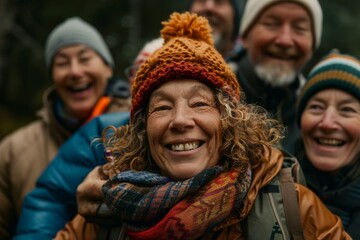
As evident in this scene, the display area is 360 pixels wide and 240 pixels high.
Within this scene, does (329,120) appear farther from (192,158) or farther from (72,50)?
(72,50)

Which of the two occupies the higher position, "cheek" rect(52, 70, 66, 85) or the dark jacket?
"cheek" rect(52, 70, 66, 85)

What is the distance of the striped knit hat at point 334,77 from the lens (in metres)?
3.80

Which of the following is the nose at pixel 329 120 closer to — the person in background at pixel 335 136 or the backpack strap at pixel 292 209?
the person in background at pixel 335 136

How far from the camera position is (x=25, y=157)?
5023 mm

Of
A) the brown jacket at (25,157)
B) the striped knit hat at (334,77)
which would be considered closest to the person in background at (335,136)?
the striped knit hat at (334,77)

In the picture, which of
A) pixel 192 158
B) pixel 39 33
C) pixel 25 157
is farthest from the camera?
pixel 39 33

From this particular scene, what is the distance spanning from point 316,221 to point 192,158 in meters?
0.76

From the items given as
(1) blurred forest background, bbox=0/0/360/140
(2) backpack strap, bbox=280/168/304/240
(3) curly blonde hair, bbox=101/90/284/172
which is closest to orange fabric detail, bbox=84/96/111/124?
(3) curly blonde hair, bbox=101/90/284/172

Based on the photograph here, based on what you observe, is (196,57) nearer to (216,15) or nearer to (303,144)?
(303,144)

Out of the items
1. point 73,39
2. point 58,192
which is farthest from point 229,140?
point 73,39

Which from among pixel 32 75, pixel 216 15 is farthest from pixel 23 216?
pixel 32 75

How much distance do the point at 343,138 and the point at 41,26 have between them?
769cm

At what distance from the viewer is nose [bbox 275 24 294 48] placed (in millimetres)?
4527

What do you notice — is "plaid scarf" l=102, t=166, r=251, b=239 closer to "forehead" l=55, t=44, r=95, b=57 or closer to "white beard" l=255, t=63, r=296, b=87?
"white beard" l=255, t=63, r=296, b=87
